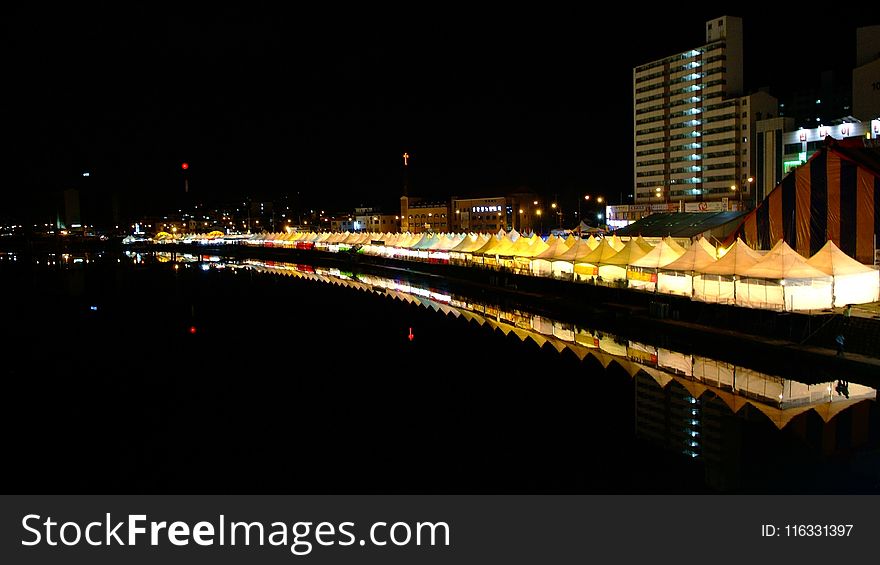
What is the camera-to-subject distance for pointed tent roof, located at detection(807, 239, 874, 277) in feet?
49.7

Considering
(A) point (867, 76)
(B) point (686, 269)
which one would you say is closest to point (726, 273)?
(B) point (686, 269)

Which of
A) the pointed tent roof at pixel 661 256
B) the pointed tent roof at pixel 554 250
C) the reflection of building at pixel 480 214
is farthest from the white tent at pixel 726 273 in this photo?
the reflection of building at pixel 480 214

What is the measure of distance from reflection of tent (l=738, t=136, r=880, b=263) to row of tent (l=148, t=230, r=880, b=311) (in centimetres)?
198

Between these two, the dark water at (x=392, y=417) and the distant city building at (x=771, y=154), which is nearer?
the dark water at (x=392, y=417)

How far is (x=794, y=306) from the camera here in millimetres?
15094

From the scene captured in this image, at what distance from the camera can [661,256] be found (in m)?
20.5

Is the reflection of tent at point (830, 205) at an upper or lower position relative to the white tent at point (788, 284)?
upper

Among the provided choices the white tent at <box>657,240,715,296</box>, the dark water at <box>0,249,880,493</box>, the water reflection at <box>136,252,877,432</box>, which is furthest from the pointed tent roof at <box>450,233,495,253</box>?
the white tent at <box>657,240,715,296</box>

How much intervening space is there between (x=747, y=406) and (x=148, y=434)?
10287mm

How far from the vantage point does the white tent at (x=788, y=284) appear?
15023mm

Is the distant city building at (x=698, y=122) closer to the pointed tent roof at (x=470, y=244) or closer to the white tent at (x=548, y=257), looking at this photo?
the pointed tent roof at (x=470, y=244)

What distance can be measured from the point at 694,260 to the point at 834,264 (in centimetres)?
374

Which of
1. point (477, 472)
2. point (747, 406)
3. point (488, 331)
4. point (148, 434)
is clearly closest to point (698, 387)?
point (747, 406)

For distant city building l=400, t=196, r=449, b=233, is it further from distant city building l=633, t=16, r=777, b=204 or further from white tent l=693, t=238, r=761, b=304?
white tent l=693, t=238, r=761, b=304
